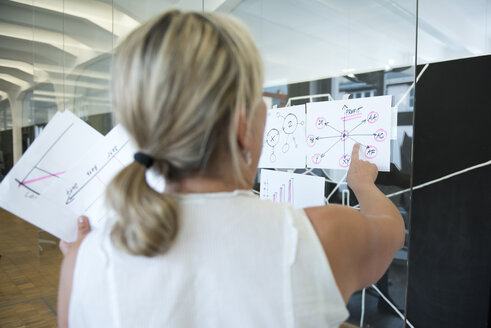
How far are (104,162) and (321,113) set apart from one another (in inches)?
39.5

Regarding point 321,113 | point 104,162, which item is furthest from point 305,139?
point 104,162

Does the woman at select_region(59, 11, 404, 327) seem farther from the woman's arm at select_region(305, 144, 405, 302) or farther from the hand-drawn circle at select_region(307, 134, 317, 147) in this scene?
the hand-drawn circle at select_region(307, 134, 317, 147)

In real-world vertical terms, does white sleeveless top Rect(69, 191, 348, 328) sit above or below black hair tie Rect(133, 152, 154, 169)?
below

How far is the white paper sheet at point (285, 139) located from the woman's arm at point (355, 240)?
37.0 inches

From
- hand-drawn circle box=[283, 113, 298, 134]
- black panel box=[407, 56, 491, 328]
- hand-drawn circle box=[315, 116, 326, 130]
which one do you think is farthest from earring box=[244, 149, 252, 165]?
black panel box=[407, 56, 491, 328]

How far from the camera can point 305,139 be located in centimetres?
159

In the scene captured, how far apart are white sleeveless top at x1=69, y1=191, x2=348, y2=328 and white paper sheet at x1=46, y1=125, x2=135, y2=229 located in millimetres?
292

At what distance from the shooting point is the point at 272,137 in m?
1.82

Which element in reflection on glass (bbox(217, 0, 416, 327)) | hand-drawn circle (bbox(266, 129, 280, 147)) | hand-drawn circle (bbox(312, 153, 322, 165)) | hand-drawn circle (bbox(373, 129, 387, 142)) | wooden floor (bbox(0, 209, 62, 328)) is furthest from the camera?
wooden floor (bbox(0, 209, 62, 328))

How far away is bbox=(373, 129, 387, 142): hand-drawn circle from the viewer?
1316 mm

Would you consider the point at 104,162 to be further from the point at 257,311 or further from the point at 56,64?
the point at 56,64

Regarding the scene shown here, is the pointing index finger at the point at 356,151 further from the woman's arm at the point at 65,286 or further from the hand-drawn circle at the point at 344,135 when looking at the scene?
the woman's arm at the point at 65,286

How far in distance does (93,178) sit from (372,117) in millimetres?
1057

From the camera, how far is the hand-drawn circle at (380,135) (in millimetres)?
1316
